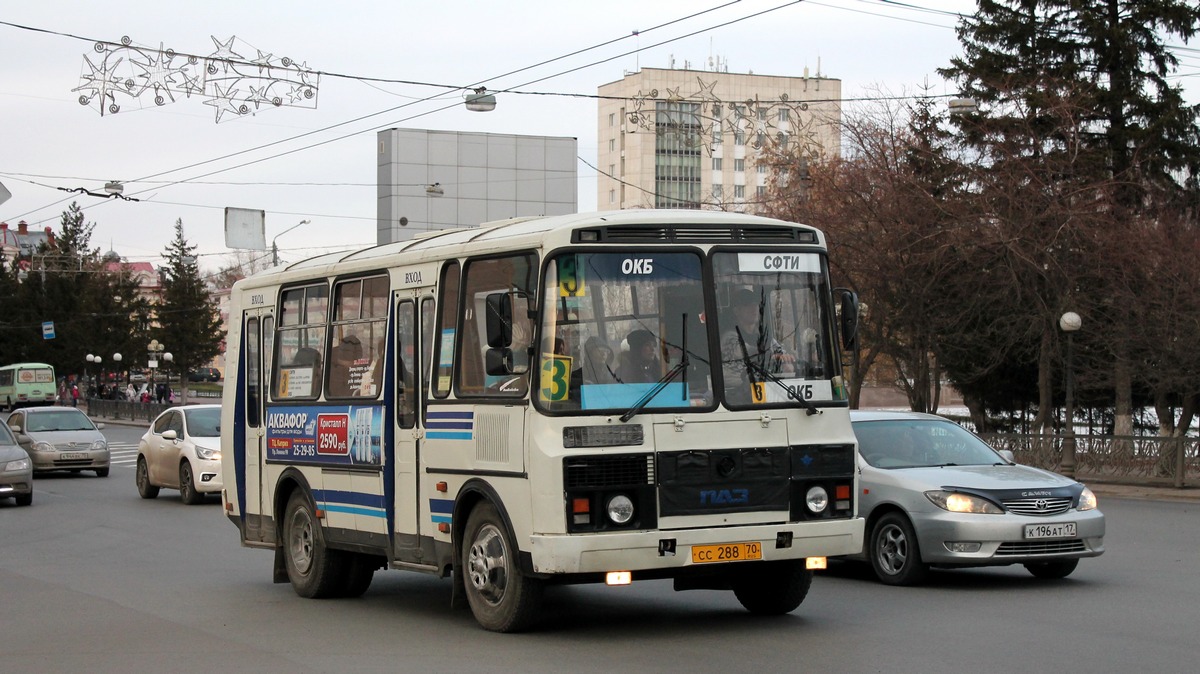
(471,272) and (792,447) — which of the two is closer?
(792,447)

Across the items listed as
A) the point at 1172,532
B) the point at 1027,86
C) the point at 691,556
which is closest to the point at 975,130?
the point at 1027,86

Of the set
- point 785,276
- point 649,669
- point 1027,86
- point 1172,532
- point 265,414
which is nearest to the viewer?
point 649,669

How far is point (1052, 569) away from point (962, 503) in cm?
148

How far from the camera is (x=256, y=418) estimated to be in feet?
46.2

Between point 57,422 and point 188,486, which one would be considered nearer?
point 188,486

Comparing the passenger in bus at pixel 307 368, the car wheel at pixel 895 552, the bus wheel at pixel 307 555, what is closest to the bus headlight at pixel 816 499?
the car wheel at pixel 895 552

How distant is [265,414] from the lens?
1388cm

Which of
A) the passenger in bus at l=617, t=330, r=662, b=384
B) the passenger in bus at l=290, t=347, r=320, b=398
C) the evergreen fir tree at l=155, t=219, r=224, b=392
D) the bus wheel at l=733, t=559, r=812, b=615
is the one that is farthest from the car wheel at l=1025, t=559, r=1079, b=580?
the evergreen fir tree at l=155, t=219, r=224, b=392

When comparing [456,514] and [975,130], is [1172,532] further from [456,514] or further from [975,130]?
[975,130]

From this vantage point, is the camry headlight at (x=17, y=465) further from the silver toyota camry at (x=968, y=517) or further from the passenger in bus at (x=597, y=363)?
the passenger in bus at (x=597, y=363)

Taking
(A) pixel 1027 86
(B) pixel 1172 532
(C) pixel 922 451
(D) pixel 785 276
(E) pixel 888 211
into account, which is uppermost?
(A) pixel 1027 86

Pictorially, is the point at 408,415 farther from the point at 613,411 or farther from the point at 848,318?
the point at 848,318


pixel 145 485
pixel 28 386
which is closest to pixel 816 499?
pixel 145 485

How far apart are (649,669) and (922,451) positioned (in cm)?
585
